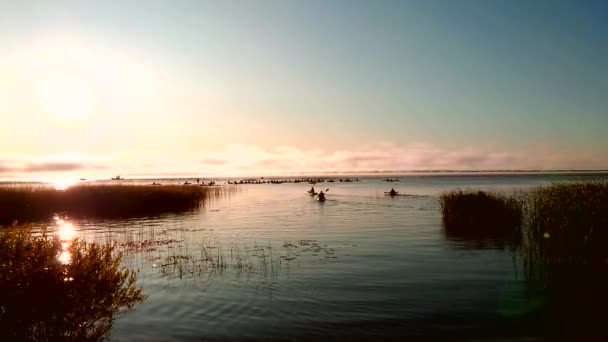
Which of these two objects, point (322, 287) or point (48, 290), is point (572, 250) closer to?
point (322, 287)

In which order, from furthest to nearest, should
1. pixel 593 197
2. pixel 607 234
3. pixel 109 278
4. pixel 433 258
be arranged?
pixel 433 258 → pixel 593 197 → pixel 607 234 → pixel 109 278

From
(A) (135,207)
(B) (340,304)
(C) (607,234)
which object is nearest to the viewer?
(B) (340,304)

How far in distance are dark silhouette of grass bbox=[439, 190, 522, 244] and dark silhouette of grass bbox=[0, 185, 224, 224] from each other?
32213 millimetres

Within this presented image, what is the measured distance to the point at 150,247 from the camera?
89.1ft

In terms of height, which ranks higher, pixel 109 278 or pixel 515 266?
pixel 109 278

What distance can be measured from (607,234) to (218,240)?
22.2 meters

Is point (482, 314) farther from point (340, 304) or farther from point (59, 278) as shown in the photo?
point (59, 278)

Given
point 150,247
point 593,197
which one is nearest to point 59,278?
point 150,247

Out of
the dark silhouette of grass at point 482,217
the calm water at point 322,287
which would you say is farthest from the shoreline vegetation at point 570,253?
Answer: the dark silhouette of grass at point 482,217

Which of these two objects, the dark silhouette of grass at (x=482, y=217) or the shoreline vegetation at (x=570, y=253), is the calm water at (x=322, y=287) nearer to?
the shoreline vegetation at (x=570, y=253)

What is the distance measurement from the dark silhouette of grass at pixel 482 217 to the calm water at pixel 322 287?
8.24ft

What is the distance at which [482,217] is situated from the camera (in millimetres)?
33969

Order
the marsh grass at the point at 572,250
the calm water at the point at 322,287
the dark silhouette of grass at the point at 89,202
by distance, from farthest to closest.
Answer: the dark silhouette of grass at the point at 89,202 < the marsh grass at the point at 572,250 < the calm water at the point at 322,287

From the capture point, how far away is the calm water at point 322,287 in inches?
515
